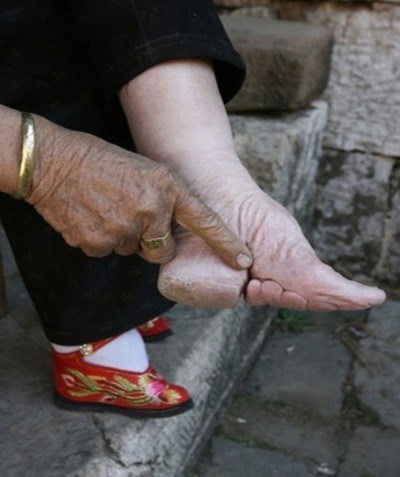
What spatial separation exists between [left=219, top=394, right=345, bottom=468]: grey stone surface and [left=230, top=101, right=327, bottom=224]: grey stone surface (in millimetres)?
484

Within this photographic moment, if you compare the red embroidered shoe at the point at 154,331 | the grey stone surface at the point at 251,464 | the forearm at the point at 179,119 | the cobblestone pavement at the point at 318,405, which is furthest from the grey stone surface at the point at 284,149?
the forearm at the point at 179,119

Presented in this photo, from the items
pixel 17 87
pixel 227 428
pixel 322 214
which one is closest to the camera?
pixel 17 87

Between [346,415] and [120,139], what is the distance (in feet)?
2.69

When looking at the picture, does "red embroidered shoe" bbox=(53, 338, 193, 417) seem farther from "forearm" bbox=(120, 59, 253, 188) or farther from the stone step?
"forearm" bbox=(120, 59, 253, 188)

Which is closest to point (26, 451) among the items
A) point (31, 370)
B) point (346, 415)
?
Result: point (31, 370)

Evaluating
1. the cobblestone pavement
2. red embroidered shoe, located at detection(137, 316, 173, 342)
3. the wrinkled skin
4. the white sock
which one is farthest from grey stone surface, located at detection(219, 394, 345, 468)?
the wrinkled skin

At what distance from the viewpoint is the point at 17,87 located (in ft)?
3.67

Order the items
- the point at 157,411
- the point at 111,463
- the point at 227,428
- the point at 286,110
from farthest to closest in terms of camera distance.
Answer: the point at 286,110 < the point at 227,428 < the point at 157,411 < the point at 111,463

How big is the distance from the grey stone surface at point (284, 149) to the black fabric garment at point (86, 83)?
2.19 ft

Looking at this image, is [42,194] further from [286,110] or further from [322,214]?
[322,214]

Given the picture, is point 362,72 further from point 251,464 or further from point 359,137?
point 251,464

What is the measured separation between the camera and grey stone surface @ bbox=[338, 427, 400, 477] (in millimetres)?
1560

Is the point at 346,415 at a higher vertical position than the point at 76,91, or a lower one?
lower

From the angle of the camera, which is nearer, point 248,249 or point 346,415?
point 248,249
